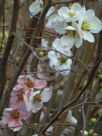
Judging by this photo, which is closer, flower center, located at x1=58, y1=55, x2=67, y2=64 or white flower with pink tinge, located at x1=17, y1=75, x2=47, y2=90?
white flower with pink tinge, located at x1=17, y1=75, x2=47, y2=90

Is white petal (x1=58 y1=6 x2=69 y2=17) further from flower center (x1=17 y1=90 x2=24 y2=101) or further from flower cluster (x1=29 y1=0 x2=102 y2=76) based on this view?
flower center (x1=17 y1=90 x2=24 y2=101)

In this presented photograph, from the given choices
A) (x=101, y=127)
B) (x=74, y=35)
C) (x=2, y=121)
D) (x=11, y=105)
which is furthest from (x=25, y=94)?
(x=101, y=127)

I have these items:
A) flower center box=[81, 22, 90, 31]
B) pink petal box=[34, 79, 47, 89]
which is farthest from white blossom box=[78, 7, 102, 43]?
pink petal box=[34, 79, 47, 89]

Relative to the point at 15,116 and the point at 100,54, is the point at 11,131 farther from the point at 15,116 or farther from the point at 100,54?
the point at 100,54

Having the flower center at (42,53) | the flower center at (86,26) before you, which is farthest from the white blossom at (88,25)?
the flower center at (42,53)

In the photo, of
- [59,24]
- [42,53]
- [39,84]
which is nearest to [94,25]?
[59,24]

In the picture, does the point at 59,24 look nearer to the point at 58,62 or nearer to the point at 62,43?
the point at 62,43

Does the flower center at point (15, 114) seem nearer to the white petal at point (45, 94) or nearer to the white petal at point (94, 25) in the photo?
Answer: the white petal at point (45, 94)
